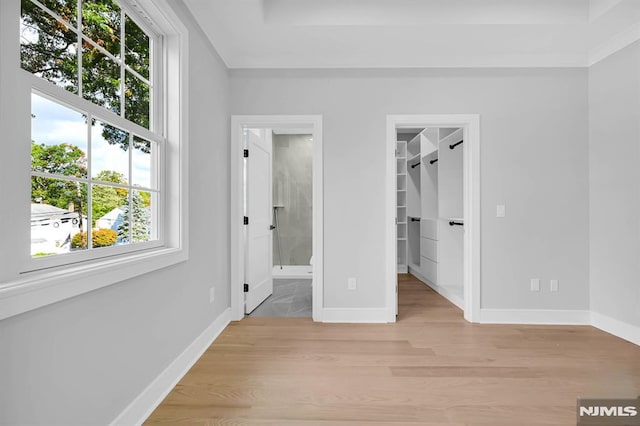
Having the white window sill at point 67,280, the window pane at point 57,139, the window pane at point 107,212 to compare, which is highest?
the window pane at point 57,139

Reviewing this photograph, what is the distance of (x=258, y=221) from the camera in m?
3.78

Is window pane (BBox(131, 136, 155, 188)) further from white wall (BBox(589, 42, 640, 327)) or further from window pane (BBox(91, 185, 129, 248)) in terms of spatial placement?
white wall (BBox(589, 42, 640, 327))

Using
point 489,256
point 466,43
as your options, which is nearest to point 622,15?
point 466,43

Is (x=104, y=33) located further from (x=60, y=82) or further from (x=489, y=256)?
(x=489, y=256)

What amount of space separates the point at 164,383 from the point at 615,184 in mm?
3790

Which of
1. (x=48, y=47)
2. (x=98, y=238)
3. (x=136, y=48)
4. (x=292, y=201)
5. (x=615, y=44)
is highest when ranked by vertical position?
(x=615, y=44)

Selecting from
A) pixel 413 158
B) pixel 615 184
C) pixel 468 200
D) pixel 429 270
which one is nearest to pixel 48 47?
pixel 468 200

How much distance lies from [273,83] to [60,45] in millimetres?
2109

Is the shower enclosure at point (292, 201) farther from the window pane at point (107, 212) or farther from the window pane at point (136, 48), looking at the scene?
the window pane at point (107, 212)

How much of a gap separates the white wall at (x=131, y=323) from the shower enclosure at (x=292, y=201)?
111 inches

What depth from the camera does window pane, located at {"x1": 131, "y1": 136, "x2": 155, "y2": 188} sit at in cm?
186

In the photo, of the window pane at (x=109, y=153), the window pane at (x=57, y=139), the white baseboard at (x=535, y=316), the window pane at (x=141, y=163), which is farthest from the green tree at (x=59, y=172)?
the white baseboard at (x=535, y=316)

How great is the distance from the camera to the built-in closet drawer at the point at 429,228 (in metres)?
→ 4.51

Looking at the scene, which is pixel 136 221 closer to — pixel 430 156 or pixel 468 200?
pixel 468 200
